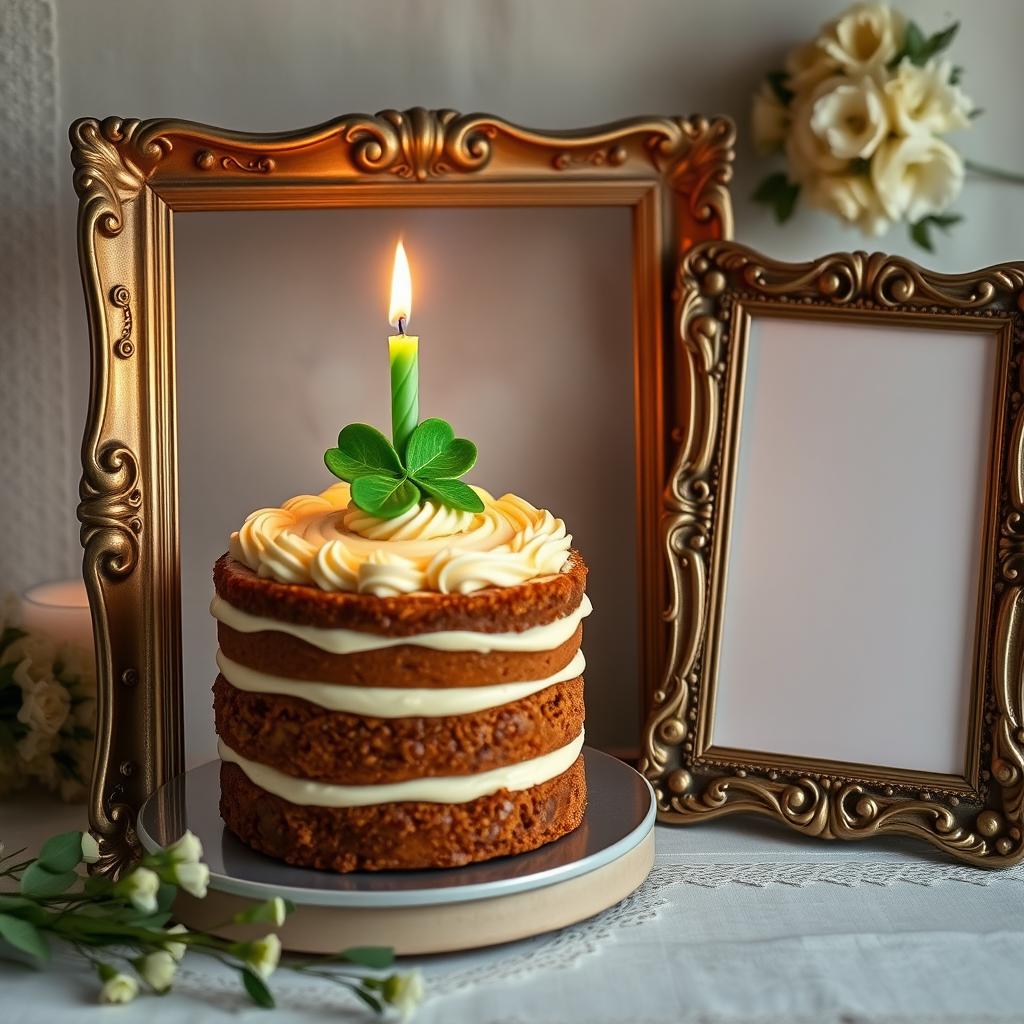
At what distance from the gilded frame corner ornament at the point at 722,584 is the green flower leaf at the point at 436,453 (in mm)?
207

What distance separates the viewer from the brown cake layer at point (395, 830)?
781 millimetres

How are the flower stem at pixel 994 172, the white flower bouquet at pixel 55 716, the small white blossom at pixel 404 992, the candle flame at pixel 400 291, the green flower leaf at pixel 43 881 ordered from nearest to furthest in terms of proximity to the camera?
the small white blossom at pixel 404 992
the green flower leaf at pixel 43 881
the candle flame at pixel 400 291
the white flower bouquet at pixel 55 716
the flower stem at pixel 994 172

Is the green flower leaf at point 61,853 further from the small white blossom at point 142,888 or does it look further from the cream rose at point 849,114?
the cream rose at point 849,114

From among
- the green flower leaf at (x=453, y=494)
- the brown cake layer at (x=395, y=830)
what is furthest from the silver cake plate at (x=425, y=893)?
the green flower leaf at (x=453, y=494)

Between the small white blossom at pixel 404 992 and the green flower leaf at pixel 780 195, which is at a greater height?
the green flower leaf at pixel 780 195

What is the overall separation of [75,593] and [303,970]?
18.9 inches

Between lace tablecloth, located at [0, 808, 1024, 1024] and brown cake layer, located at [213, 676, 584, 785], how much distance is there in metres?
0.12

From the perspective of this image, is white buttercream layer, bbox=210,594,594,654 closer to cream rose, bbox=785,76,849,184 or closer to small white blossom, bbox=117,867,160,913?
small white blossom, bbox=117,867,160,913

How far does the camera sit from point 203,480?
1.04 m

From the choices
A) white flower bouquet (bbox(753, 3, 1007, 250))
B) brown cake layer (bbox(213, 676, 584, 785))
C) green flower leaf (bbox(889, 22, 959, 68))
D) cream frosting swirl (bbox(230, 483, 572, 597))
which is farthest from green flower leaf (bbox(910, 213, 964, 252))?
brown cake layer (bbox(213, 676, 584, 785))

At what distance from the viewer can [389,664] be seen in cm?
77

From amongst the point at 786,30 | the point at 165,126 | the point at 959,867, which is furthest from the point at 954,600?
the point at 165,126

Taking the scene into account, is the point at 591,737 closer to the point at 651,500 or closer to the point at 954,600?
the point at 651,500

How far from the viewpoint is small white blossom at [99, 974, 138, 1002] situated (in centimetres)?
71
